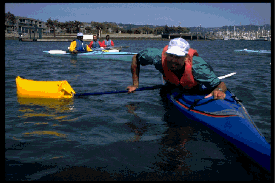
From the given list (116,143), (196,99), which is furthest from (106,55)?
(116,143)

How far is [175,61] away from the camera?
13.7 feet

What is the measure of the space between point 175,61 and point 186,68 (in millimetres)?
248

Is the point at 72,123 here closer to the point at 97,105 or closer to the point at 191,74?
the point at 97,105

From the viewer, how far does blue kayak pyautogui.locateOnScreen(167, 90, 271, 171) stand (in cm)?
310

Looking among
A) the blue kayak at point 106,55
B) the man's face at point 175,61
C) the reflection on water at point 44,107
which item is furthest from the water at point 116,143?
the blue kayak at point 106,55

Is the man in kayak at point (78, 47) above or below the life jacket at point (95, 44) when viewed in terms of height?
below

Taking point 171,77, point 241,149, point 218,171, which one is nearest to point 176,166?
point 218,171

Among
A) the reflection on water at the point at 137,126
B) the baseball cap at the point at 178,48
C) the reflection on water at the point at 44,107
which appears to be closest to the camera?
the baseball cap at the point at 178,48

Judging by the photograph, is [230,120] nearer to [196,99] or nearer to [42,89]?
[196,99]

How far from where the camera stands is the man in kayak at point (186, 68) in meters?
4.04

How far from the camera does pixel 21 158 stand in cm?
329

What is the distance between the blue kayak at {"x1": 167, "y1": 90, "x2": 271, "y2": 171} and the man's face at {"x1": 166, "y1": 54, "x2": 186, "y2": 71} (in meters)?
0.73

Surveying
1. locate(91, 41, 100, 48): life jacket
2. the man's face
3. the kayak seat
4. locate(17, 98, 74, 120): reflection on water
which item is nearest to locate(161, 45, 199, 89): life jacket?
the man's face

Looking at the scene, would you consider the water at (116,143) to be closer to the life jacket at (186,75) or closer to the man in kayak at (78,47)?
the life jacket at (186,75)
